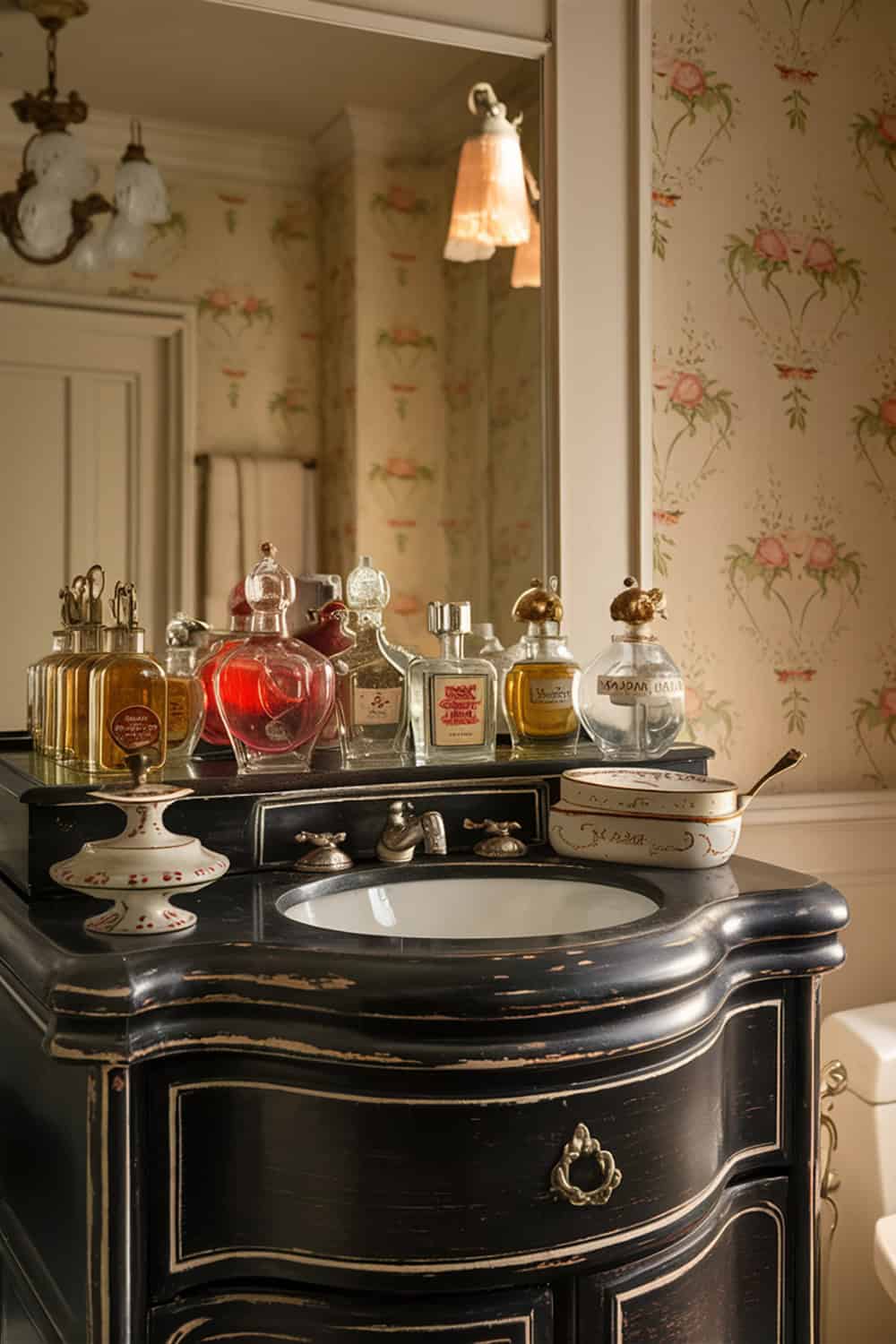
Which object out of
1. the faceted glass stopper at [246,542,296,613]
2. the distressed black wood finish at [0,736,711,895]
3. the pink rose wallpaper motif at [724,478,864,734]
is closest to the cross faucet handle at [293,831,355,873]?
the distressed black wood finish at [0,736,711,895]

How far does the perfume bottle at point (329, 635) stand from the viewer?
161cm

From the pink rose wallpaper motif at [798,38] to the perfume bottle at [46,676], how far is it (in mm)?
1427

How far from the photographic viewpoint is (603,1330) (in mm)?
1120

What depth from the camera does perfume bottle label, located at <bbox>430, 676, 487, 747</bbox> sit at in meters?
1.57

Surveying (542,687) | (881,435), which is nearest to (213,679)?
(542,687)

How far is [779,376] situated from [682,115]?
17.3 inches

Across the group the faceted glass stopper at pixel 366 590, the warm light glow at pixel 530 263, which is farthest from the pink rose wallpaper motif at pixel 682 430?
the faceted glass stopper at pixel 366 590

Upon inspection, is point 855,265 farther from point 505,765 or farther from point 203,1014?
point 203,1014

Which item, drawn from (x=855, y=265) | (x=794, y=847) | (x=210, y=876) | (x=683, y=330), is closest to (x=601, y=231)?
(x=683, y=330)

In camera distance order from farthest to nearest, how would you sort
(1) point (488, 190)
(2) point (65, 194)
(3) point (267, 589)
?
(1) point (488, 190) < (2) point (65, 194) < (3) point (267, 589)

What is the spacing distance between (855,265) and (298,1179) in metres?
1.77

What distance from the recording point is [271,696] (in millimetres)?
1447

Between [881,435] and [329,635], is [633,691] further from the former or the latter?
[881,435]

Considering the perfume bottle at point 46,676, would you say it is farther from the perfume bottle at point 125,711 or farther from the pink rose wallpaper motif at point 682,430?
the pink rose wallpaper motif at point 682,430
